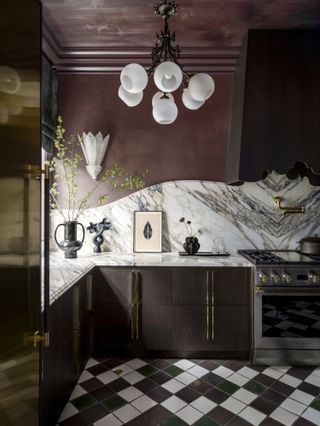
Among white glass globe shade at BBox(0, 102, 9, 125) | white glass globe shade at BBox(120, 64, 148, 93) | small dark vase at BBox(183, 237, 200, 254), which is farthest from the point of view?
small dark vase at BBox(183, 237, 200, 254)

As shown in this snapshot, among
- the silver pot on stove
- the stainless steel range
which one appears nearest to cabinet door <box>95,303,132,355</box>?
the stainless steel range

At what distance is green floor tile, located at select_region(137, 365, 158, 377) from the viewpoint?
258 cm

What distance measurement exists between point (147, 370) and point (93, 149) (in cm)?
207

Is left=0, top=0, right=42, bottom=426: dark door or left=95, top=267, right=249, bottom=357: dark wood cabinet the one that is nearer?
left=0, top=0, right=42, bottom=426: dark door

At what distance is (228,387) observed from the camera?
239 cm

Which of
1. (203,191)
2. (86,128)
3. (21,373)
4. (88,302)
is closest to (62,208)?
(86,128)

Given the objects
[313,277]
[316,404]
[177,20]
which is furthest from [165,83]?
[316,404]

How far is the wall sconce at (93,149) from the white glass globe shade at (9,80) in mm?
2126

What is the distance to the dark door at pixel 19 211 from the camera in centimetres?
100

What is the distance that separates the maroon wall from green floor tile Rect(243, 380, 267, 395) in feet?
6.11

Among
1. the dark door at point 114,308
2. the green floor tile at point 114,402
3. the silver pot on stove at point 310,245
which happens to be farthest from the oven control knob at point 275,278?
the green floor tile at point 114,402

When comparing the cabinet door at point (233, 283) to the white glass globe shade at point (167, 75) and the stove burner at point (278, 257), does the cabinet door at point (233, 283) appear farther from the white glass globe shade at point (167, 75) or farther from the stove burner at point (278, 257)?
the white glass globe shade at point (167, 75)

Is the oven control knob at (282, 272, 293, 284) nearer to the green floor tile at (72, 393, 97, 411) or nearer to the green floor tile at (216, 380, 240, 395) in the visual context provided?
the green floor tile at (216, 380, 240, 395)

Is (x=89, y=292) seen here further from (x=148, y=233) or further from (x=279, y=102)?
(x=279, y=102)
